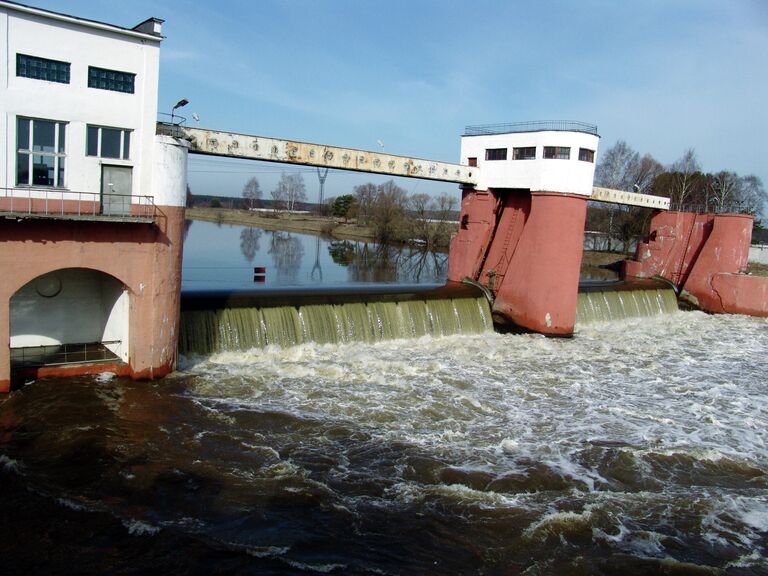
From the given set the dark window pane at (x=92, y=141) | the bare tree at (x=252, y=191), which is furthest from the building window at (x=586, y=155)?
the bare tree at (x=252, y=191)

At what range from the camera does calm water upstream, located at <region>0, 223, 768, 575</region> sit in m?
8.35

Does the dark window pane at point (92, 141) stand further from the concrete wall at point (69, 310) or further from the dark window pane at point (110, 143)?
the concrete wall at point (69, 310)

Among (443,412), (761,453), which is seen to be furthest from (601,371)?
(443,412)

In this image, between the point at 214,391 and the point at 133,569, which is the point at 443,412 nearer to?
the point at 214,391

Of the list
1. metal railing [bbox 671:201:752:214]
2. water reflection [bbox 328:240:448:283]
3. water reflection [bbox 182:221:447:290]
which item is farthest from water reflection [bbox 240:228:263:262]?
metal railing [bbox 671:201:752:214]

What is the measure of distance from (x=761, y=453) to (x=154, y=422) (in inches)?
506

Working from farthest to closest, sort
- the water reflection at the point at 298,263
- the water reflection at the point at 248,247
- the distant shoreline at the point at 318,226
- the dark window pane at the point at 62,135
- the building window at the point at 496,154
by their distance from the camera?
the distant shoreline at the point at 318,226
the water reflection at the point at 248,247
the water reflection at the point at 298,263
the building window at the point at 496,154
the dark window pane at the point at 62,135

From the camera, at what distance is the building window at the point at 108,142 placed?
13914mm

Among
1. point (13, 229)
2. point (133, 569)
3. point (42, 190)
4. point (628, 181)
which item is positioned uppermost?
point (628, 181)

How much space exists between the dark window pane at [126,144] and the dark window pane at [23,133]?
1989mm

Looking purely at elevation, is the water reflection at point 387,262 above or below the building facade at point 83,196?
below

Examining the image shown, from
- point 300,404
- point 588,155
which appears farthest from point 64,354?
point 588,155

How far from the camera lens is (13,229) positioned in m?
12.6

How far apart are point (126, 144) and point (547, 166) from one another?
49.1ft
